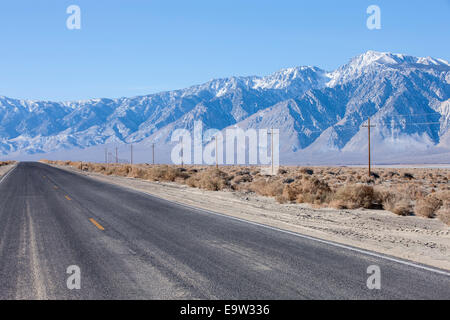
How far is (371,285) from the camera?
6.38 metres

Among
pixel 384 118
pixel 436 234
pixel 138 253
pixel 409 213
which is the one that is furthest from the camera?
pixel 384 118

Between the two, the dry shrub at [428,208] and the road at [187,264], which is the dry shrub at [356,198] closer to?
the dry shrub at [428,208]

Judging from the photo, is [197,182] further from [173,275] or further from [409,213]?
[173,275]

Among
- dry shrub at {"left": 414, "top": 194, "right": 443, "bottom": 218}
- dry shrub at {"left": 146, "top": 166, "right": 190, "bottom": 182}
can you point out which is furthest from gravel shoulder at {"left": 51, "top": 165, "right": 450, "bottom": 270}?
dry shrub at {"left": 146, "top": 166, "right": 190, "bottom": 182}

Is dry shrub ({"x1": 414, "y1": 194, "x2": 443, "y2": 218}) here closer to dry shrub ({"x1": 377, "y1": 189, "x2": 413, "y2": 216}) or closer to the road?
dry shrub ({"x1": 377, "y1": 189, "x2": 413, "y2": 216})

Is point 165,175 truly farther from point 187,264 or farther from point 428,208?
point 187,264

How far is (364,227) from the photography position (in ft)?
40.3

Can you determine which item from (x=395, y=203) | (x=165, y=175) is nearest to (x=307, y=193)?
(x=395, y=203)

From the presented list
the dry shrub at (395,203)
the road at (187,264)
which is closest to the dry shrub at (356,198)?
the dry shrub at (395,203)

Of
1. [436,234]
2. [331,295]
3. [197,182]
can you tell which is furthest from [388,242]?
[197,182]

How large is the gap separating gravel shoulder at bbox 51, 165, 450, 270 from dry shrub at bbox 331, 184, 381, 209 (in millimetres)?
658

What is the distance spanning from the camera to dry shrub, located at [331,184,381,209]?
17.1 metres

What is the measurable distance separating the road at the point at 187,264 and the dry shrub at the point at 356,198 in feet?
20.2
